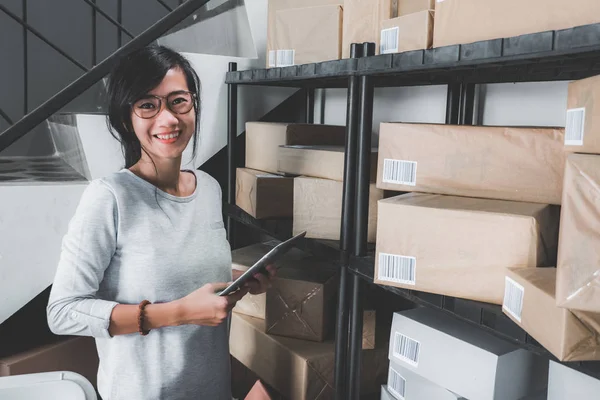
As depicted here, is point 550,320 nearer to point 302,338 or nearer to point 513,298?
point 513,298

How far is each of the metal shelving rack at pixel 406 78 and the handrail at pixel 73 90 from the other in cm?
33

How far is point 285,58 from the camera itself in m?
1.73

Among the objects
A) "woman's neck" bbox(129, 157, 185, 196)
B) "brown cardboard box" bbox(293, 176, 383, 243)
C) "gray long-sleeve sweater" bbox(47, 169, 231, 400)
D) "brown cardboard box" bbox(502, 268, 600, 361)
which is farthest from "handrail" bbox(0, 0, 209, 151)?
"brown cardboard box" bbox(502, 268, 600, 361)

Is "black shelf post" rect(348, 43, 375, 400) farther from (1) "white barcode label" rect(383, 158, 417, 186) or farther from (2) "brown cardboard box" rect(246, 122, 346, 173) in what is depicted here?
(2) "brown cardboard box" rect(246, 122, 346, 173)

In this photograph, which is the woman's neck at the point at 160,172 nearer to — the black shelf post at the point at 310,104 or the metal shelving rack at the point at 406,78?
the metal shelving rack at the point at 406,78

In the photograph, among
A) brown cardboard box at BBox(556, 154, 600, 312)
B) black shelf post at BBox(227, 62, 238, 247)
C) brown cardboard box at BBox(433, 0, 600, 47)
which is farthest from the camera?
black shelf post at BBox(227, 62, 238, 247)

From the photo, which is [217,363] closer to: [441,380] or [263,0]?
[441,380]

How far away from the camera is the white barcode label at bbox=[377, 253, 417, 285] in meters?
Answer: 1.11

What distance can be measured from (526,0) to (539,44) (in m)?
0.12

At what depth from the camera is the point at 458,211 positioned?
1029mm

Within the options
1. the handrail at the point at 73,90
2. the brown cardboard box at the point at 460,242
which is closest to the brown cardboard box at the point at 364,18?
the brown cardboard box at the point at 460,242

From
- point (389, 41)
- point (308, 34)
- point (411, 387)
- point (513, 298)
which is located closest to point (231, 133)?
point (308, 34)

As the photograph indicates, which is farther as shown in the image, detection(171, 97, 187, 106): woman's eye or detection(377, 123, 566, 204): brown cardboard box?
detection(171, 97, 187, 106): woman's eye

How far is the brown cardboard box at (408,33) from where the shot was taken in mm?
1173
